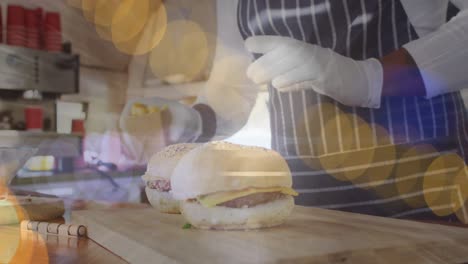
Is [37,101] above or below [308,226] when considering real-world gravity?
above

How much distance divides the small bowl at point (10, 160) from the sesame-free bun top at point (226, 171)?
1.14ft

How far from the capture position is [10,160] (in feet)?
3.02

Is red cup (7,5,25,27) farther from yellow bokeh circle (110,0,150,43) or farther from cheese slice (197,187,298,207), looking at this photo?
cheese slice (197,187,298,207)

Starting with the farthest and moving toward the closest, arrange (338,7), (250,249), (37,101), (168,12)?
(168,12) → (37,101) → (338,7) → (250,249)

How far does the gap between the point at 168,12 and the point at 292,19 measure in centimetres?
139

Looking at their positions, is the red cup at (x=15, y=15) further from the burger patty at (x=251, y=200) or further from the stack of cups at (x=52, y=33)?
the burger patty at (x=251, y=200)

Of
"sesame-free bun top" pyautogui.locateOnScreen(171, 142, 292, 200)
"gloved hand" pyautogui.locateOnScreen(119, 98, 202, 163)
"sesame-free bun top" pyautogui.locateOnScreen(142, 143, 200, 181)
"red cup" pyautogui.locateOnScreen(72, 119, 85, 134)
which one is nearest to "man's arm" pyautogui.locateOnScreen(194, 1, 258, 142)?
"gloved hand" pyautogui.locateOnScreen(119, 98, 202, 163)

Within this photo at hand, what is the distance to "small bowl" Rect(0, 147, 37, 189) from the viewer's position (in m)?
0.91

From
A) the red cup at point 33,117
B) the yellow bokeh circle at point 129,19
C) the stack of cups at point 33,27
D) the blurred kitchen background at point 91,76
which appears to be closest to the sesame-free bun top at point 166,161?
the blurred kitchen background at point 91,76

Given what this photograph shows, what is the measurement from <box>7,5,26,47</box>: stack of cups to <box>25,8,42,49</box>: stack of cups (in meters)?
0.02

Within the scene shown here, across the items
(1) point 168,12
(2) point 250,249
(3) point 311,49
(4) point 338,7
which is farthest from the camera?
(1) point 168,12

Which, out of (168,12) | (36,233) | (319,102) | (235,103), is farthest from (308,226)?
(168,12)

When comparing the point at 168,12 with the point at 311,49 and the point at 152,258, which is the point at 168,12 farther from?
the point at 152,258

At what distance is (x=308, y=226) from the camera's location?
2.34 ft
